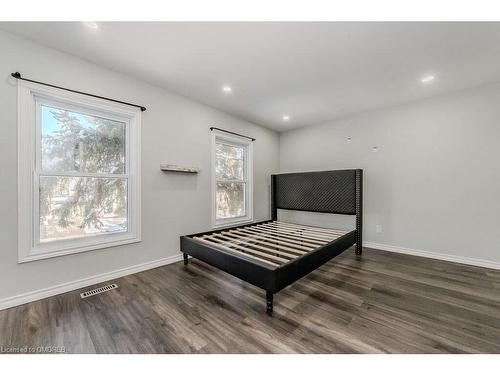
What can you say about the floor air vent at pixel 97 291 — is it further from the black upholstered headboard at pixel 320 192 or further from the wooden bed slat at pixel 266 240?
the black upholstered headboard at pixel 320 192

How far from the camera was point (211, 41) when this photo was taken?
187 centimetres

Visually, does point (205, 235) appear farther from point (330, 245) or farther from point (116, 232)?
point (330, 245)

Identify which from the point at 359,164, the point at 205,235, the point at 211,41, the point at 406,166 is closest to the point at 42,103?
the point at 211,41

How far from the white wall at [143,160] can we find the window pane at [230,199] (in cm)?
37

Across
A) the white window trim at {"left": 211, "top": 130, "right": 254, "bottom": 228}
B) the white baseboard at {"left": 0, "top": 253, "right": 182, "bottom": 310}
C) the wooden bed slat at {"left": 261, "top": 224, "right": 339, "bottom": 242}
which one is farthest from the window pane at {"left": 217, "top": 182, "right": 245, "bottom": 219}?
the white baseboard at {"left": 0, "top": 253, "right": 182, "bottom": 310}

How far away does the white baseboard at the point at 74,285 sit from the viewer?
1784mm

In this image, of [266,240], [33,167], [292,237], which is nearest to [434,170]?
[292,237]

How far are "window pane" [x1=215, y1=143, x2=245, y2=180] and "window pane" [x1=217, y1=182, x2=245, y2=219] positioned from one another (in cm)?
15

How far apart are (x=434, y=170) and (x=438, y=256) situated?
1.24 metres

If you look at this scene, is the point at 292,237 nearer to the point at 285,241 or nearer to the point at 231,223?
the point at 285,241

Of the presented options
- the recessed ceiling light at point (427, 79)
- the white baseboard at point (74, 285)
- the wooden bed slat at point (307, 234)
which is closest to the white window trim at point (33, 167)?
the white baseboard at point (74, 285)

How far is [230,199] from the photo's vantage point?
12.6ft

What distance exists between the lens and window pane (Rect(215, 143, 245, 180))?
12.0 ft
